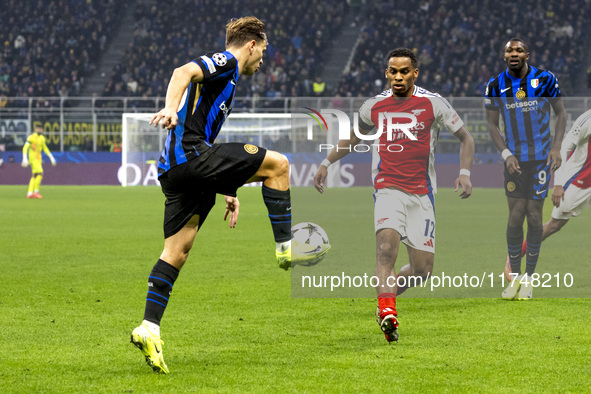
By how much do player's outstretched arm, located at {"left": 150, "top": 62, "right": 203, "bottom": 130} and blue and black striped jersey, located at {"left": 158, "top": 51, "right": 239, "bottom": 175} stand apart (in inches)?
6.4

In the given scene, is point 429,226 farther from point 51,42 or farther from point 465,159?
point 51,42

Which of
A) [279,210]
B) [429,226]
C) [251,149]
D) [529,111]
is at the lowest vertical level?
[429,226]

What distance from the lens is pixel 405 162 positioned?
6.25m

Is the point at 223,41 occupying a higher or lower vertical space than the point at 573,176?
higher

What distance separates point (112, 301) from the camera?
7258mm

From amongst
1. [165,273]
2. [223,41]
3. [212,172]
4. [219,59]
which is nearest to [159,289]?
[165,273]

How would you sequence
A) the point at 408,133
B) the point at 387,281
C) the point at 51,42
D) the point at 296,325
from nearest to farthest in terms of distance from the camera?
1. the point at 387,281
2. the point at 296,325
3. the point at 408,133
4. the point at 51,42

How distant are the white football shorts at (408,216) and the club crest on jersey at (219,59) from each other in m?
1.99

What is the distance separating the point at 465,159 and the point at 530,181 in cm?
105

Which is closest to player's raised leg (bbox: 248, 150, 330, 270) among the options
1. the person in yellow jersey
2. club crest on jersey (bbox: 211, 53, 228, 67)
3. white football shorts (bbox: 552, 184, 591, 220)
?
club crest on jersey (bbox: 211, 53, 228, 67)

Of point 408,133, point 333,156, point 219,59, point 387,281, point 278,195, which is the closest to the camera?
point 219,59

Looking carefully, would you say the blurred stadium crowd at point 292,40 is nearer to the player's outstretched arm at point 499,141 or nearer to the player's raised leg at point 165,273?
the player's outstretched arm at point 499,141

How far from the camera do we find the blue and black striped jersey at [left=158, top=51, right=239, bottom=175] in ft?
15.2

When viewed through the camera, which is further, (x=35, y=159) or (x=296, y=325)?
(x=35, y=159)
